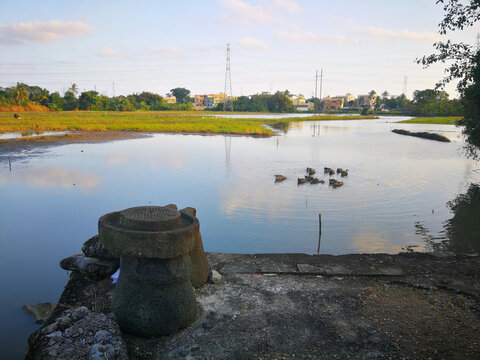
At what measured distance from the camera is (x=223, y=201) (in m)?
13.6

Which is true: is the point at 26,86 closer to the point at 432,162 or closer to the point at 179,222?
the point at 432,162

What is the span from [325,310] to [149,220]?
8.79 ft

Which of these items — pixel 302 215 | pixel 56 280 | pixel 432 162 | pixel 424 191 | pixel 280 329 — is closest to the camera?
pixel 280 329

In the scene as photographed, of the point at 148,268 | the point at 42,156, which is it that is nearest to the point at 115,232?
the point at 148,268

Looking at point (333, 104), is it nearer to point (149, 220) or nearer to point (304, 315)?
point (304, 315)

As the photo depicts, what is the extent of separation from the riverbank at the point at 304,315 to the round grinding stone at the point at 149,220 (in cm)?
105

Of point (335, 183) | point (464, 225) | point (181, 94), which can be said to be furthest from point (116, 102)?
point (464, 225)

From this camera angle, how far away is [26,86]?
7969 cm

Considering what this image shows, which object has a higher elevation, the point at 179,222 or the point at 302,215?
the point at 179,222

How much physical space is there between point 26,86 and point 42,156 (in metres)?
69.3

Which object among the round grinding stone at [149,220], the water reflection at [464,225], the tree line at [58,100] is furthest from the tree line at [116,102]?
the round grinding stone at [149,220]

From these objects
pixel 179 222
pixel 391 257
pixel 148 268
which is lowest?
pixel 391 257

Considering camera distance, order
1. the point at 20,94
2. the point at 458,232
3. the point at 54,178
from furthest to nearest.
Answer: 1. the point at 20,94
2. the point at 54,178
3. the point at 458,232

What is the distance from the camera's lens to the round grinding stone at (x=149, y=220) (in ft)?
14.4
